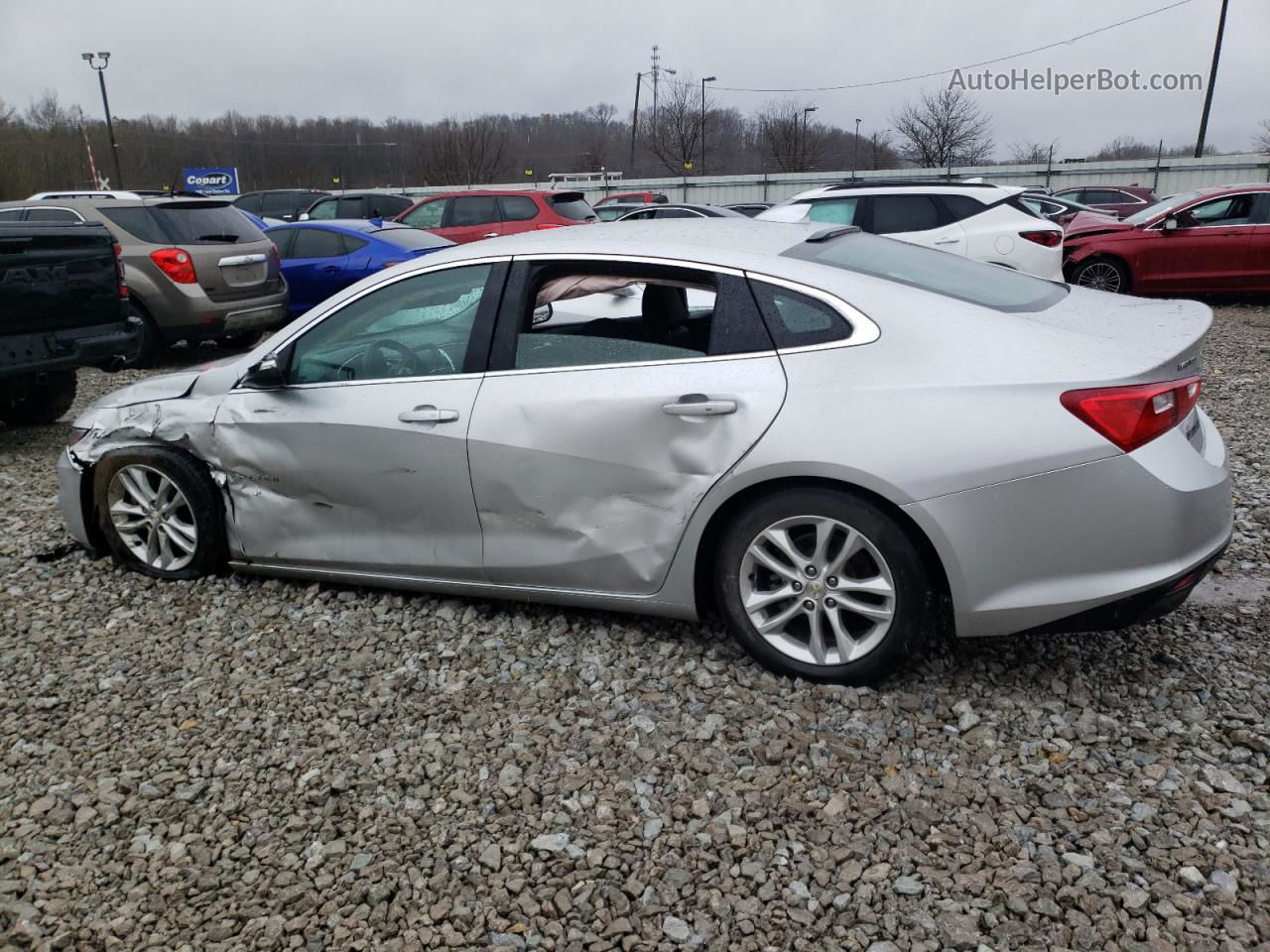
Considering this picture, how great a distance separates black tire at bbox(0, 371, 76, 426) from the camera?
775cm

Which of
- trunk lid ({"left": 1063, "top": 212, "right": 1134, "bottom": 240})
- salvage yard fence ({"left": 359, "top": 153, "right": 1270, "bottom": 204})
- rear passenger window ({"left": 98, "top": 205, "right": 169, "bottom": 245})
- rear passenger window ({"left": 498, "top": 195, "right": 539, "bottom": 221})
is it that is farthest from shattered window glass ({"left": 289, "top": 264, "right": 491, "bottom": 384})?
salvage yard fence ({"left": 359, "top": 153, "right": 1270, "bottom": 204})

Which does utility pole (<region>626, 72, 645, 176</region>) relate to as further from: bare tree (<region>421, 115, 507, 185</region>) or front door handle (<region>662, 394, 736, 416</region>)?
front door handle (<region>662, 394, 736, 416</region>)

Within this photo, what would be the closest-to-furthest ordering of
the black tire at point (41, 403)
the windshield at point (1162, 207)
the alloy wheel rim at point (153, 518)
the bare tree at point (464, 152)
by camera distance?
the alloy wheel rim at point (153, 518)
the black tire at point (41, 403)
the windshield at point (1162, 207)
the bare tree at point (464, 152)

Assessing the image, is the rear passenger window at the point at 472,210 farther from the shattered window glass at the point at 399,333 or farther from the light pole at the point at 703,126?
the light pole at the point at 703,126

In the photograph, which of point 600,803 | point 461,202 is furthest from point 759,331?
point 461,202

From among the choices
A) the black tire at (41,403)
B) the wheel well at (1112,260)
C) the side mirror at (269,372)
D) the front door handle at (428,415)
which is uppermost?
the side mirror at (269,372)

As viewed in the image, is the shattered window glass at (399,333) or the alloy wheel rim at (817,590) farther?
the shattered window glass at (399,333)


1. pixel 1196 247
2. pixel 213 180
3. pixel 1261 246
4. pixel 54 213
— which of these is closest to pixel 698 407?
pixel 54 213

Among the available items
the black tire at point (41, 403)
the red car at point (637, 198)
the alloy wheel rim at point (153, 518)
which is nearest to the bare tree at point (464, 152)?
the red car at point (637, 198)

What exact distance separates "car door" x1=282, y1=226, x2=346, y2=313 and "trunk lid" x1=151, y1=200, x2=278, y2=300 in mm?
1138

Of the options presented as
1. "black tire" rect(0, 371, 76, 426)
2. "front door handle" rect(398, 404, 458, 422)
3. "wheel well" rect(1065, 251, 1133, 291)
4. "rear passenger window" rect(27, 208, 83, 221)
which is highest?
"rear passenger window" rect(27, 208, 83, 221)

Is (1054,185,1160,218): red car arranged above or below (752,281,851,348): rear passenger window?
below

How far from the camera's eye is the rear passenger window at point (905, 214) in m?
11.1

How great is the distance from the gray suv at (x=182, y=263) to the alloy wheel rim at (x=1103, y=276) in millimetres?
10220
